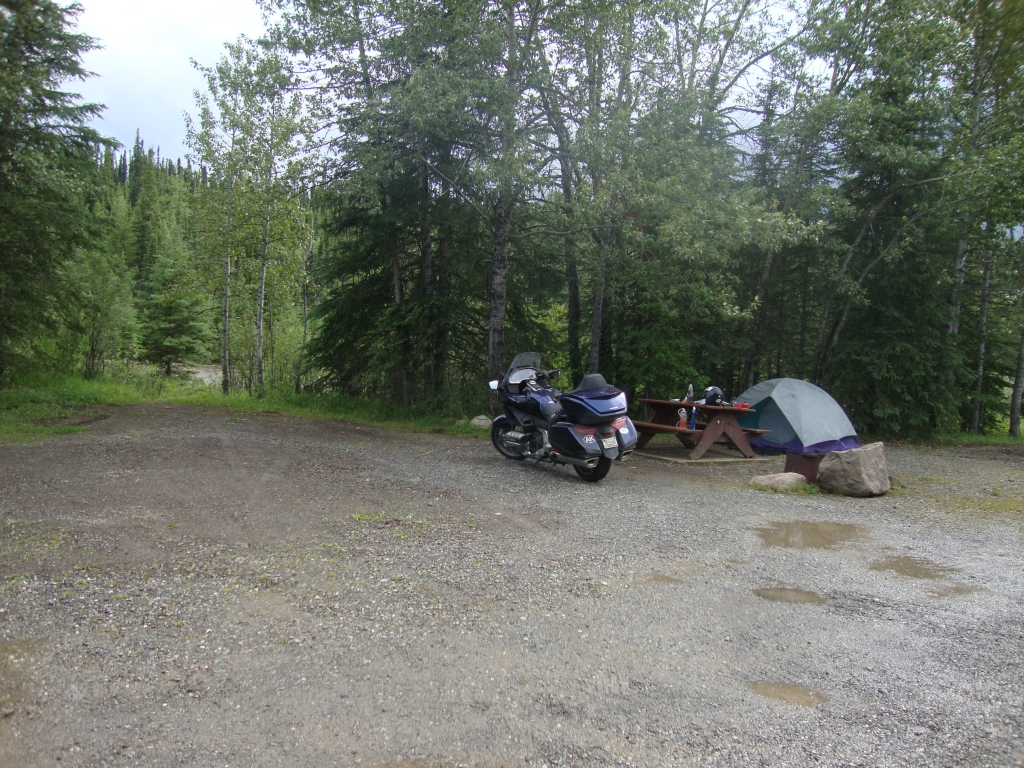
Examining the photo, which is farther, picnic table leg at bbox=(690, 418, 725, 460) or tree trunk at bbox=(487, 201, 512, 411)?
tree trunk at bbox=(487, 201, 512, 411)

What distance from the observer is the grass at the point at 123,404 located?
11.2 metres

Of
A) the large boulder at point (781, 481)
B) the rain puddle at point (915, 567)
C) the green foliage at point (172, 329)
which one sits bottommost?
the rain puddle at point (915, 567)

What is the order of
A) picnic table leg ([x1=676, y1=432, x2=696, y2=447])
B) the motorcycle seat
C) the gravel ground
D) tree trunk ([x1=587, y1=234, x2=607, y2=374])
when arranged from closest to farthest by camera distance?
1. the gravel ground
2. the motorcycle seat
3. picnic table leg ([x1=676, y1=432, x2=696, y2=447])
4. tree trunk ([x1=587, y1=234, x2=607, y2=374])

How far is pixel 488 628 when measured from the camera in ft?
11.7

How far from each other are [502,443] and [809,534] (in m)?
4.50

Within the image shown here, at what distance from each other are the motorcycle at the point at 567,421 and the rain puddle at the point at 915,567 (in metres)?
3.22

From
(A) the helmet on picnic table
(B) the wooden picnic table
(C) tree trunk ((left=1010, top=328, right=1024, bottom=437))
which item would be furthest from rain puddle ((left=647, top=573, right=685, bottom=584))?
(C) tree trunk ((left=1010, top=328, right=1024, bottom=437))

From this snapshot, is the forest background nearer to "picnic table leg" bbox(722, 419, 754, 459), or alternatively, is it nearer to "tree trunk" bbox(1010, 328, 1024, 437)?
"tree trunk" bbox(1010, 328, 1024, 437)

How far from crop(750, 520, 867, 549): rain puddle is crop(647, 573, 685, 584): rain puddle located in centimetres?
141

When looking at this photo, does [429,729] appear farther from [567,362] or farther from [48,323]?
[48,323]

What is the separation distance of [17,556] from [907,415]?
1607 cm

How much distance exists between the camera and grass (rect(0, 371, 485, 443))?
11250mm

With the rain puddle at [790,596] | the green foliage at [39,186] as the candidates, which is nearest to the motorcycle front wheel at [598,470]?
the rain puddle at [790,596]

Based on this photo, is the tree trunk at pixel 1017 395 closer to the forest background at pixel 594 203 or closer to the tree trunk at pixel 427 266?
the forest background at pixel 594 203
